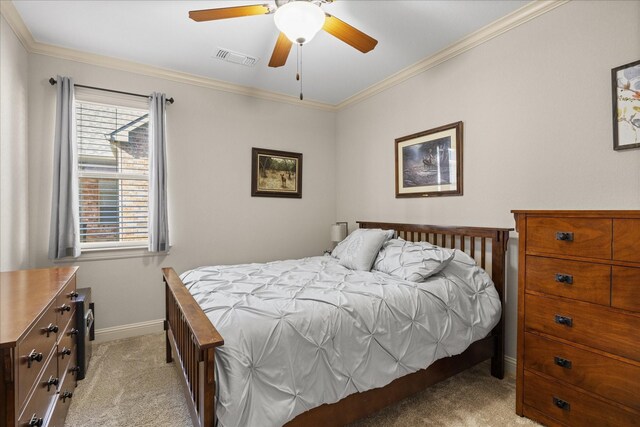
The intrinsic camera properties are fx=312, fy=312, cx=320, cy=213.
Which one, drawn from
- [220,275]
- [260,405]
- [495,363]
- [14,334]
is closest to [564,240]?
[495,363]

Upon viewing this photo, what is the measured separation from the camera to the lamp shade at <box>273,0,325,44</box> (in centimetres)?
168

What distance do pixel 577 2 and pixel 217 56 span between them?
9.25ft

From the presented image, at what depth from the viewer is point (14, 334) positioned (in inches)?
37.0

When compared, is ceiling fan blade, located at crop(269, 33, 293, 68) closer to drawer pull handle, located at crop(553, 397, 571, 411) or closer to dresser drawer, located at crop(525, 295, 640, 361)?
dresser drawer, located at crop(525, 295, 640, 361)

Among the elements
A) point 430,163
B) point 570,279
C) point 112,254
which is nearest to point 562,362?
point 570,279

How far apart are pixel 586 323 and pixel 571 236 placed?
1.50 ft

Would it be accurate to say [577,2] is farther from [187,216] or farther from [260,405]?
[187,216]

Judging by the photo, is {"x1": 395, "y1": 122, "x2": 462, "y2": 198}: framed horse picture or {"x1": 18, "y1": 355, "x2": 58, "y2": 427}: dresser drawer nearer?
{"x1": 18, "y1": 355, "x2": 58, "y2": 427}: dresser drawer

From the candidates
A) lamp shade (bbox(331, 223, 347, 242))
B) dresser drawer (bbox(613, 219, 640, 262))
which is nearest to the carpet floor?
dresser drawer (bbox(613, 219, 640, 262))

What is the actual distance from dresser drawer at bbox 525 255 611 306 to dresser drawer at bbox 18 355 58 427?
2.43 meters

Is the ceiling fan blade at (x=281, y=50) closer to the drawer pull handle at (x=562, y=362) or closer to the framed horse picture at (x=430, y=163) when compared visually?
the framed horse picture at (x=430, y=163)

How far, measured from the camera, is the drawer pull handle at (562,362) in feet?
5.60

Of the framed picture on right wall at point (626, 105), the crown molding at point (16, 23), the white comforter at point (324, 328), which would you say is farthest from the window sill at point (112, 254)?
the framed picture on right wall at point (626, 105)

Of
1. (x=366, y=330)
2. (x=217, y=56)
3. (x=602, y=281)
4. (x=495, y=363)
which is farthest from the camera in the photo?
(x=217, y=56)
